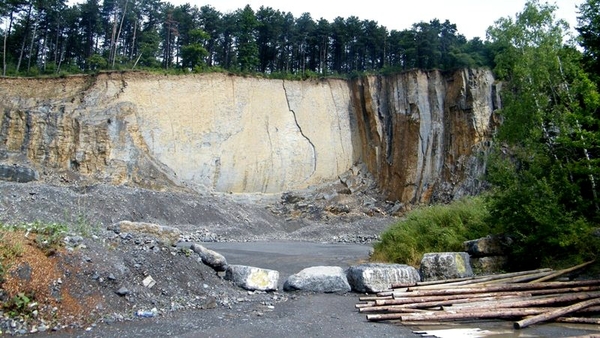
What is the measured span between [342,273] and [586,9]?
943cm

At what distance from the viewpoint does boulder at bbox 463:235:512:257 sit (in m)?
12.5

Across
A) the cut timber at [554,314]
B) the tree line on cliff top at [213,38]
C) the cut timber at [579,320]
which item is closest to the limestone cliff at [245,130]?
the tree line on cliff top at [213,38]

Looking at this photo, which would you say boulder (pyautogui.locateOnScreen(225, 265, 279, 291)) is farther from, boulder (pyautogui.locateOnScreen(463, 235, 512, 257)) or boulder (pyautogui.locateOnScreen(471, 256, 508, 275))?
boulder (pyautogui.locateOnScreen(463, 235, 512, 257))

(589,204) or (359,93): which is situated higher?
(359,93)

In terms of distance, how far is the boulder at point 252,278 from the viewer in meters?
10.4

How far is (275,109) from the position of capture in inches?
1660

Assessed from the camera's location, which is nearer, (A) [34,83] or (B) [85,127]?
(B) [85,127]

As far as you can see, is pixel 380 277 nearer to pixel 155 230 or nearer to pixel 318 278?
pixel 318 278

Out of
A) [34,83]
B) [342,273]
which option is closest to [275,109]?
[34,83]

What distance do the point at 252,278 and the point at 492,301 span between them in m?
4.80

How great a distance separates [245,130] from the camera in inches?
1588

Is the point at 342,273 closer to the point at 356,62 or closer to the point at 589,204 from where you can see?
the point at 589,204

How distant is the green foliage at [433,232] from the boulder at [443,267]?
2236 mm

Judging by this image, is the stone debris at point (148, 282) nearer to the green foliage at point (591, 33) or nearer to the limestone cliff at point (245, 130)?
the green foliage at point (591, 33)
